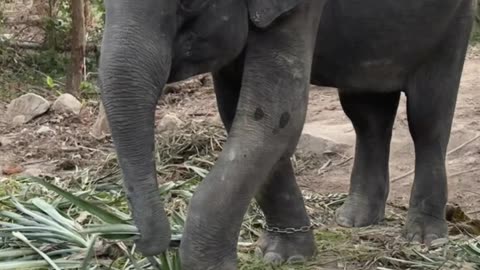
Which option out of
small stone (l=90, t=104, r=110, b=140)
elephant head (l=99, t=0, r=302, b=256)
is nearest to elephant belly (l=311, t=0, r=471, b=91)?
elephant head (l=99, t=0, r=302, b=256)

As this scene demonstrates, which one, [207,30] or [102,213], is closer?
[207,30]

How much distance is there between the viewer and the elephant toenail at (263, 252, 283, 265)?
3.60 m

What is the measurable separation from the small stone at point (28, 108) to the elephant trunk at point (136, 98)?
4753 millimetres

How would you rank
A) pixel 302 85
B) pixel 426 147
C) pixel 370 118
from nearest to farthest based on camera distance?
pixel 302 85
pixel 426 147
pixel 370 118

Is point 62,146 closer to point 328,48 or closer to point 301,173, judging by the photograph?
point 301,173

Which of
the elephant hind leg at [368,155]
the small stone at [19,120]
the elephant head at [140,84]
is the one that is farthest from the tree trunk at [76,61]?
the elephant head at [140,84]

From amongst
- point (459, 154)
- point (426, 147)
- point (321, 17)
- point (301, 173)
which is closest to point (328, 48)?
point (321, 17)

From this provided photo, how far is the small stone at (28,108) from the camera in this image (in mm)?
7305

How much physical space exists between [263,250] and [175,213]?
38 cm

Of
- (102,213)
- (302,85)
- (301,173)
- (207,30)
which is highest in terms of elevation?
(207,30)

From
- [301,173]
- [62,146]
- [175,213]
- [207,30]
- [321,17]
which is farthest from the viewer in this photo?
[62,146]

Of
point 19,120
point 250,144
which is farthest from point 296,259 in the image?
point 19,120

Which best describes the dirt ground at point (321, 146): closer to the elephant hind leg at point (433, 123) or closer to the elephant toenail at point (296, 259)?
the elephant hind leg at point (433, 123)

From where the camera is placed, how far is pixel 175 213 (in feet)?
12.5
